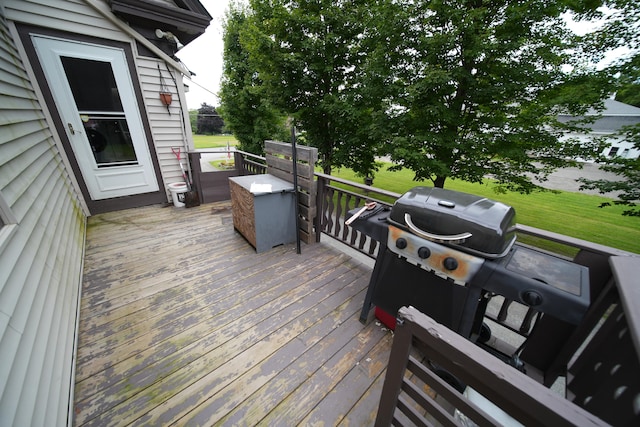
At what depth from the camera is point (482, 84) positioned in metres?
4.07

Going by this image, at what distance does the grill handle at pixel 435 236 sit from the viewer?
115 centimetres

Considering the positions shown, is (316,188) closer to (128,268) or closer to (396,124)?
(128,268)

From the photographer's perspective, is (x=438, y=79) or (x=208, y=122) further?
(x=208, y=122)

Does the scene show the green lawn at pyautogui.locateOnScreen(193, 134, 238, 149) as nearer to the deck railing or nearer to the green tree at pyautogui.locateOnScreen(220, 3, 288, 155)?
the green tree at pyautogui.locateOnScreen(220, 3, 288, 155)

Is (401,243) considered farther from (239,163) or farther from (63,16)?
(63,16)

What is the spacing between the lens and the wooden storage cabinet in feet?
8.64

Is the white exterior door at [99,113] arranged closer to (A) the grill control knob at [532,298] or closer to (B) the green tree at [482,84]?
(B) the green tree at [482,84]

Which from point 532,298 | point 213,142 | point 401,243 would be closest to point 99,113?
point 401,243

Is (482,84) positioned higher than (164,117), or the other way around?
(482,84)

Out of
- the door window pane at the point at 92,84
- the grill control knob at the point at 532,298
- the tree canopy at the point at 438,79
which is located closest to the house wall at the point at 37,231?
the door window pane at the point at 92,84

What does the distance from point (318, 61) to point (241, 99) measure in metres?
3.71

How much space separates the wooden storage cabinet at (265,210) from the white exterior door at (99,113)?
7.14 feet

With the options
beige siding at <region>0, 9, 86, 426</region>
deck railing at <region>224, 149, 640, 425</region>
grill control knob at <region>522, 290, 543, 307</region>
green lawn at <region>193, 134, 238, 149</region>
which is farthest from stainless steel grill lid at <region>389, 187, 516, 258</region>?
green lawn at <region>193, 134, 238, 149</region>

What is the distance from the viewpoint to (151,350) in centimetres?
162
